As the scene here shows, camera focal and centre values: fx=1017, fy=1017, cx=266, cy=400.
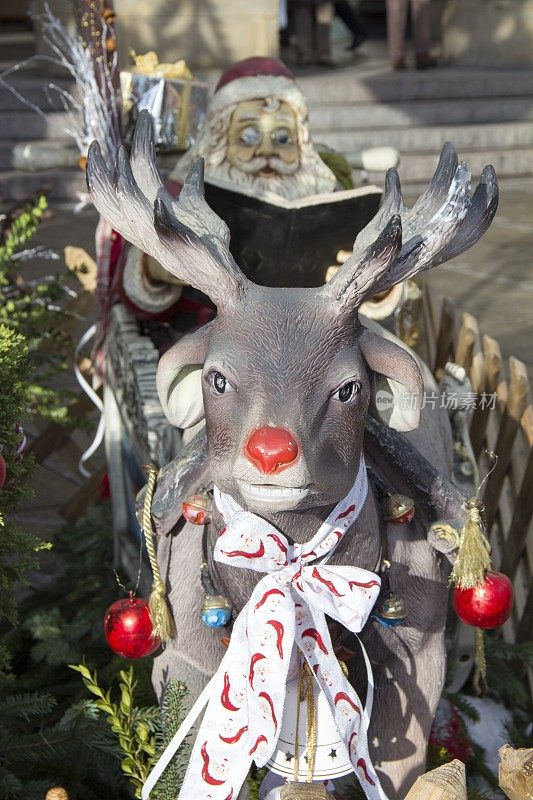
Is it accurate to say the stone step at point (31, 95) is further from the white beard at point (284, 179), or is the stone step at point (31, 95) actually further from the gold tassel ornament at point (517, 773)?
the gold tassel ornament at point (517, 773)

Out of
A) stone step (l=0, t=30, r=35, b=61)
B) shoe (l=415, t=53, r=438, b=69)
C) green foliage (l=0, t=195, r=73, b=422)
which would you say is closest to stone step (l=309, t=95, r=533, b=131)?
shoe (l=415, t=53, r=438, b=69)

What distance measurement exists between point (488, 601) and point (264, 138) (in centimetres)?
163

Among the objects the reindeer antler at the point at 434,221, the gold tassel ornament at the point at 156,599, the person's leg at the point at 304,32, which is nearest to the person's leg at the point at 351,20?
the person's leg at the point at 304,32

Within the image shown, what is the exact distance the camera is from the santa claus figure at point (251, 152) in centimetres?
300

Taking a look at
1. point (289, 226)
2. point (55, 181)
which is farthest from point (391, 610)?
point (55, 181)

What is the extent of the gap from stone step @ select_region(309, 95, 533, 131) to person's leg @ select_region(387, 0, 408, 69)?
0.89m

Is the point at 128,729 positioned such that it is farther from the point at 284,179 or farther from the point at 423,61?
the point at 423,61

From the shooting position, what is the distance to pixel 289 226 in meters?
2.49

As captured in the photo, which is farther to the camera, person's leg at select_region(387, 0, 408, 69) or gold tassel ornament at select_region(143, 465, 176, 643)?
person's leg at select_region(387, 0, 408, 69)

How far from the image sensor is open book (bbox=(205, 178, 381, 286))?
96.3 inches

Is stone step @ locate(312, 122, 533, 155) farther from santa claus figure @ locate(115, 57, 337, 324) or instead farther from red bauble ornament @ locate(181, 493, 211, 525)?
red bauble ornament @ locate(181, 493, 211, 525)

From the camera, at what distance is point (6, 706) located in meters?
2.21

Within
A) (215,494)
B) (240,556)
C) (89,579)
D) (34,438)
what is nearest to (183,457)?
(215,494)

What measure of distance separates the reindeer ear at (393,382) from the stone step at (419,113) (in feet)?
24.5
